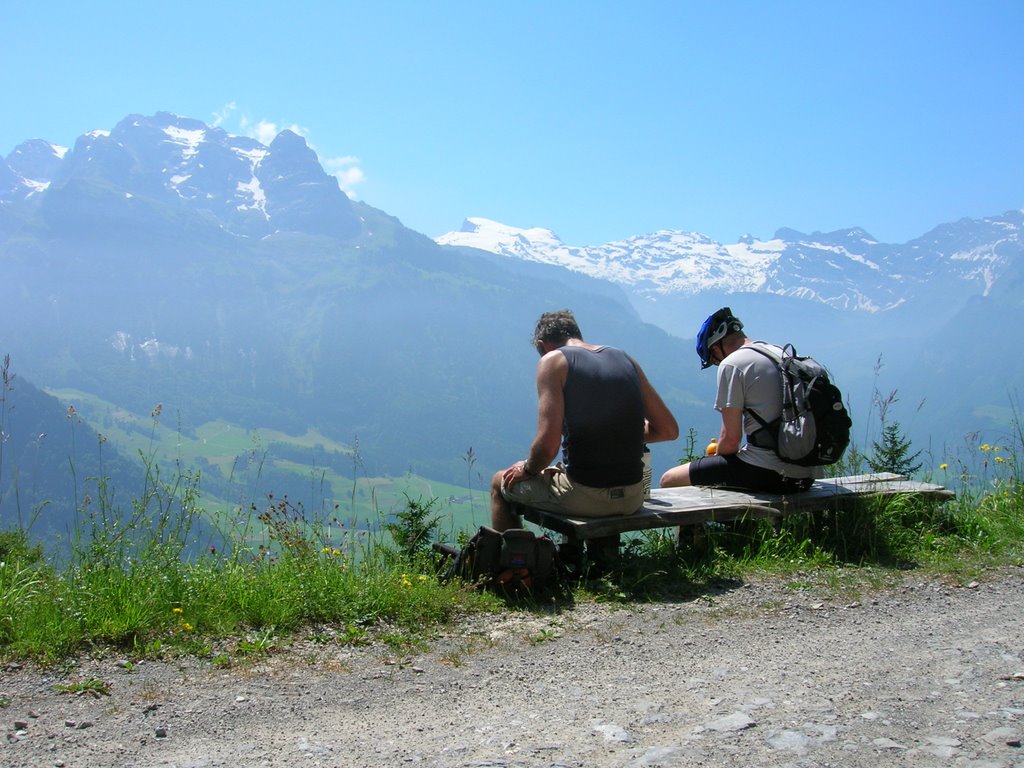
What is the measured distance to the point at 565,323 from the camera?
612 centimetres

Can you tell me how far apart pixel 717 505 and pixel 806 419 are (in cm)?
90

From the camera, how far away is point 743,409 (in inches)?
253

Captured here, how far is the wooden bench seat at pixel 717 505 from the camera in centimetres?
560

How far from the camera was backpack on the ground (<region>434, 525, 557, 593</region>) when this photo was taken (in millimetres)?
5227

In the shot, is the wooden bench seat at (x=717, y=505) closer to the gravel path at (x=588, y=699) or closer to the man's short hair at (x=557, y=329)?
the gravel path at (x=588, y=699)

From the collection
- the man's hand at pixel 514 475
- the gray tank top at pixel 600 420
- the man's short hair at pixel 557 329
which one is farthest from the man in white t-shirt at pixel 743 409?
the man's hand at pixel 514 475

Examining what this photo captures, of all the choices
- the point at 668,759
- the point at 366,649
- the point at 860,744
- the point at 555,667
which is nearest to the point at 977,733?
the point at 860,744

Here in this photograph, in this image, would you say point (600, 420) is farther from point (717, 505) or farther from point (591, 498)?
point (717, 505)

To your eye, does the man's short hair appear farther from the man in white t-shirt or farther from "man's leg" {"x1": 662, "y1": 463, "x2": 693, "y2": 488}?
"man's leg" {"x1": 662, "y1": 463, "x2": 693, "y2": 488}

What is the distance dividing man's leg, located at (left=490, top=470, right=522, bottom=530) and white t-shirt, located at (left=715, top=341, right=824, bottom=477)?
5.35 ft

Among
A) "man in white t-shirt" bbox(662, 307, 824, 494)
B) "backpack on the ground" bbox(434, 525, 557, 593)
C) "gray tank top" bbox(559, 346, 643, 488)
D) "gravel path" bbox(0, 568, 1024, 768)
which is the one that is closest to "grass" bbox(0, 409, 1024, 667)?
"backpack on the ground" bbox(434, 525, 557, 593)

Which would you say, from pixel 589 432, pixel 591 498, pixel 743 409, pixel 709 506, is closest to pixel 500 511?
pixel 591 498

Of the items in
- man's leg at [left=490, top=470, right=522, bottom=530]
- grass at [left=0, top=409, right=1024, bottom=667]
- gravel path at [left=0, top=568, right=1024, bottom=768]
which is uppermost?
man's leg at [left=490, top=470, right=522, bottom=530]

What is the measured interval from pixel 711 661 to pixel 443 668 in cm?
127
